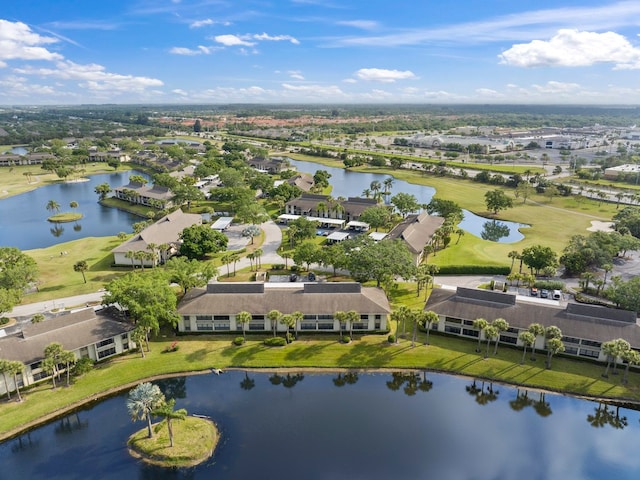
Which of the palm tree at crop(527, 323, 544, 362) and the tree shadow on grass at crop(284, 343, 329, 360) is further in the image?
the tree shadow on grass at crop(284, 343, 329, 360)

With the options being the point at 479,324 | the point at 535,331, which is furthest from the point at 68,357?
the point at 535,331

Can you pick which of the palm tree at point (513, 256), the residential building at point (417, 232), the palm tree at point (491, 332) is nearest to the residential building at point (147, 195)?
the residential building at point (417, 232)

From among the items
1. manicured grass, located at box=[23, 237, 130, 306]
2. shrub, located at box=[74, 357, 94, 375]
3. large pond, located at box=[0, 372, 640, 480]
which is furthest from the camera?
manicured grass, located at box=[23, 237, 130, 306]

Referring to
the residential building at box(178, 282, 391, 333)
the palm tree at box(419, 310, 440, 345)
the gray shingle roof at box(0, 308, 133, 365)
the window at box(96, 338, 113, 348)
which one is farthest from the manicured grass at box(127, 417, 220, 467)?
the palm tree at box(419, 310, 440, 345)

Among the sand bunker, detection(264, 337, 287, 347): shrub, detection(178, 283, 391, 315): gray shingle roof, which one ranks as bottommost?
detection(264, 337, 287, 347): shrub

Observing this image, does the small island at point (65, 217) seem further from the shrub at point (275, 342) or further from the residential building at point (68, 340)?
the shrub at point (275, 342)

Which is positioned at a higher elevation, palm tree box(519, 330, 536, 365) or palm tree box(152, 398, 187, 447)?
palm tree box(519, 330, 536, 365)

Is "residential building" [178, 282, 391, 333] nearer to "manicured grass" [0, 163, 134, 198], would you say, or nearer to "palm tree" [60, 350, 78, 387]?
"palm tree" [60, 350, 78, 387]
